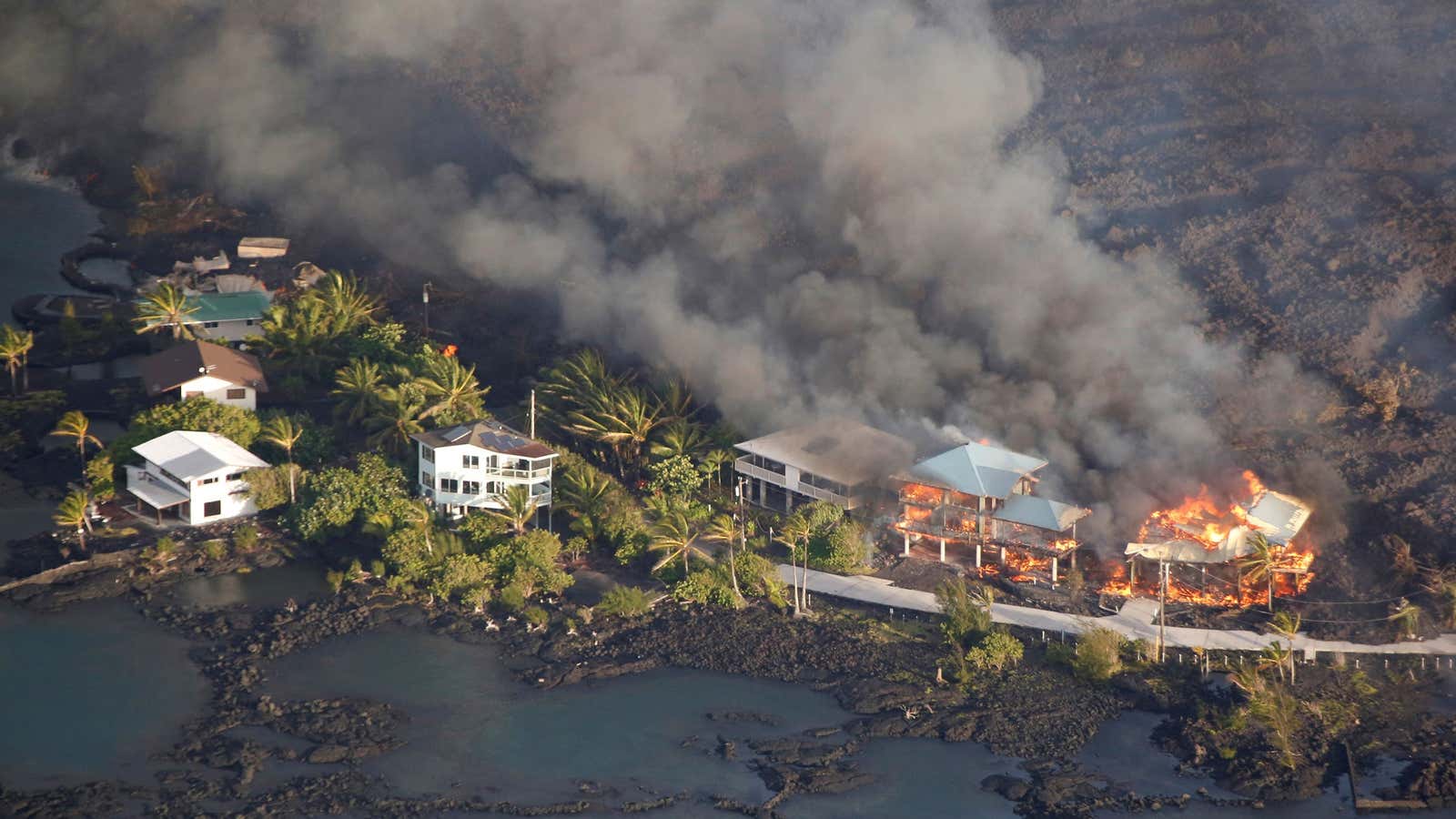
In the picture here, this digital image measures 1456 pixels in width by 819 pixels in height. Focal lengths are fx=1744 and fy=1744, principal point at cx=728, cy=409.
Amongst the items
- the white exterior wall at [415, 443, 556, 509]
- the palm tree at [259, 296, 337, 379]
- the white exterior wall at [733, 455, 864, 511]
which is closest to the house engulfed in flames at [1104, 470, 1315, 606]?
the white exterior wall at [733, 455, 864, 511]

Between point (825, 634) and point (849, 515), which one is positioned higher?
point (849, 515)

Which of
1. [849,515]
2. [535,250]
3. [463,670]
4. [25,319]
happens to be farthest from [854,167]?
[25,319]

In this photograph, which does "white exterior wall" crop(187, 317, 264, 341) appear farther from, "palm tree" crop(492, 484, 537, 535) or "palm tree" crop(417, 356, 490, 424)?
"palm tree" crop(492, 484, 537, 535)

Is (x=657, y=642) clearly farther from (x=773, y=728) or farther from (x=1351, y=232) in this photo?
(x=1351, y=232)

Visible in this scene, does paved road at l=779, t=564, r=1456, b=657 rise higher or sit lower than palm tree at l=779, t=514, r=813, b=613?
lower

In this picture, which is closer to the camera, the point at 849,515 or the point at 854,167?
the point at 849,515

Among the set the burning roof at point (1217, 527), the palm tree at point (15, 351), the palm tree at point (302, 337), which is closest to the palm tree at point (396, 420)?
the palm tree at point (302, 337)

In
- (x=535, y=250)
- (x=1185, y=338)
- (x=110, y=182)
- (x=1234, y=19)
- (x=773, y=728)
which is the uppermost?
(x=1234, y=19)

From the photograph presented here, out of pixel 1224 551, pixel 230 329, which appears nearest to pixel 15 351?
pixel 230 329
